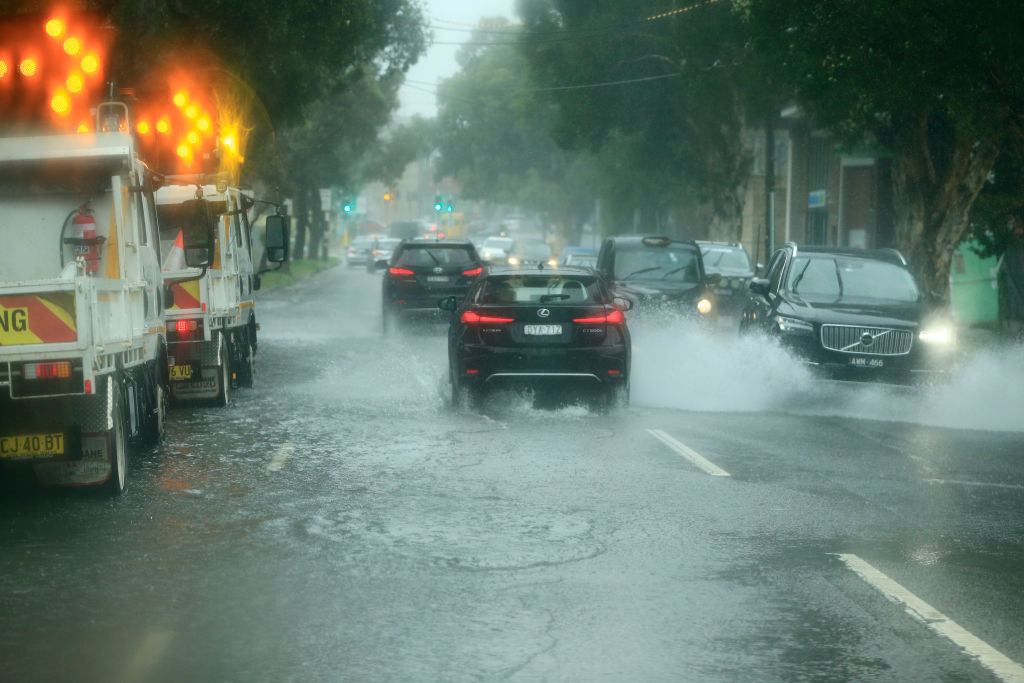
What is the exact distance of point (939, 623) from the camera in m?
6.65

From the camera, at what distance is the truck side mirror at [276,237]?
17.6 m

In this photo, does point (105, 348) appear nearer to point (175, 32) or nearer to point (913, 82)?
point (913, 82)

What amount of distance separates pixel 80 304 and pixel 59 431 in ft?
3.26

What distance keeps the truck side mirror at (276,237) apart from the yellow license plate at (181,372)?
2.34 m

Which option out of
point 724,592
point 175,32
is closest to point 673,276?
point 175,32

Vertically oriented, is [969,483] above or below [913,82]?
below

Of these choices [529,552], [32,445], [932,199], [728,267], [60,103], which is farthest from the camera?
[728,267]

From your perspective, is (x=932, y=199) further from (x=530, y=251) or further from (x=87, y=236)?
(x=530, y=251)

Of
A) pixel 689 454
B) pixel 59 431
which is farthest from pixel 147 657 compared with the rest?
pixel 689 454

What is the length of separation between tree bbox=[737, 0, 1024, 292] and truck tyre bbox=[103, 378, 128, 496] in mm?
11486

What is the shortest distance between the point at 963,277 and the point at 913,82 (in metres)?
14.0

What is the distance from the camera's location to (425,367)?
20.9 m

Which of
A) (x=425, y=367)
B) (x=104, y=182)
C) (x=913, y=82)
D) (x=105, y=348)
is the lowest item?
(x=425, y=367)

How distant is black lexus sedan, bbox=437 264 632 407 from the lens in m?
15.0
